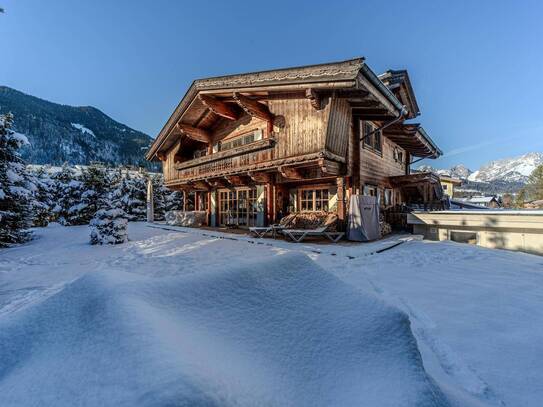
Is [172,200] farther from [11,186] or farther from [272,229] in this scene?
[272,229]

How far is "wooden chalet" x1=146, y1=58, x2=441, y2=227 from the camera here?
26.6 feet

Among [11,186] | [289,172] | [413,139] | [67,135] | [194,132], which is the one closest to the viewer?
[11,186]

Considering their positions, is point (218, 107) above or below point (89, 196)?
above

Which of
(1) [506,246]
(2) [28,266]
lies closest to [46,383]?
(2) [28,266]

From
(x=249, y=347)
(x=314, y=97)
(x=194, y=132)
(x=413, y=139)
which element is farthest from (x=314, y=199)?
(x=249, y=347)

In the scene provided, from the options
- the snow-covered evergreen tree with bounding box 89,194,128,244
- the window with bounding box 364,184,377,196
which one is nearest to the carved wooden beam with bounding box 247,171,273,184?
the window with bounding box 364,184,377,196

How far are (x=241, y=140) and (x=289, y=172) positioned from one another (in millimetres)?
4261

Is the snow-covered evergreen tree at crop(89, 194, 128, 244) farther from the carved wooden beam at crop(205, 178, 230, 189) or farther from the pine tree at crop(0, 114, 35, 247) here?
the carved wooden beam at crop(205, 178, 230, 189)

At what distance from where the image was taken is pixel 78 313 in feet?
4.11

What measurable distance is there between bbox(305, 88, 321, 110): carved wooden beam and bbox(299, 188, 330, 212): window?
3.46m

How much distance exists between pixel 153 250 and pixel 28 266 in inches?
104

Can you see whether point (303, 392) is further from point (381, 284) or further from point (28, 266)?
point (28, 266)

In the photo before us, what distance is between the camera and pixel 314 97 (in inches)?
315

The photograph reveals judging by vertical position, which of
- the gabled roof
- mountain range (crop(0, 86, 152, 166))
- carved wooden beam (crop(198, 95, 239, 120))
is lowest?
carved wooden beam (crop(198, 95, 239, 120))
